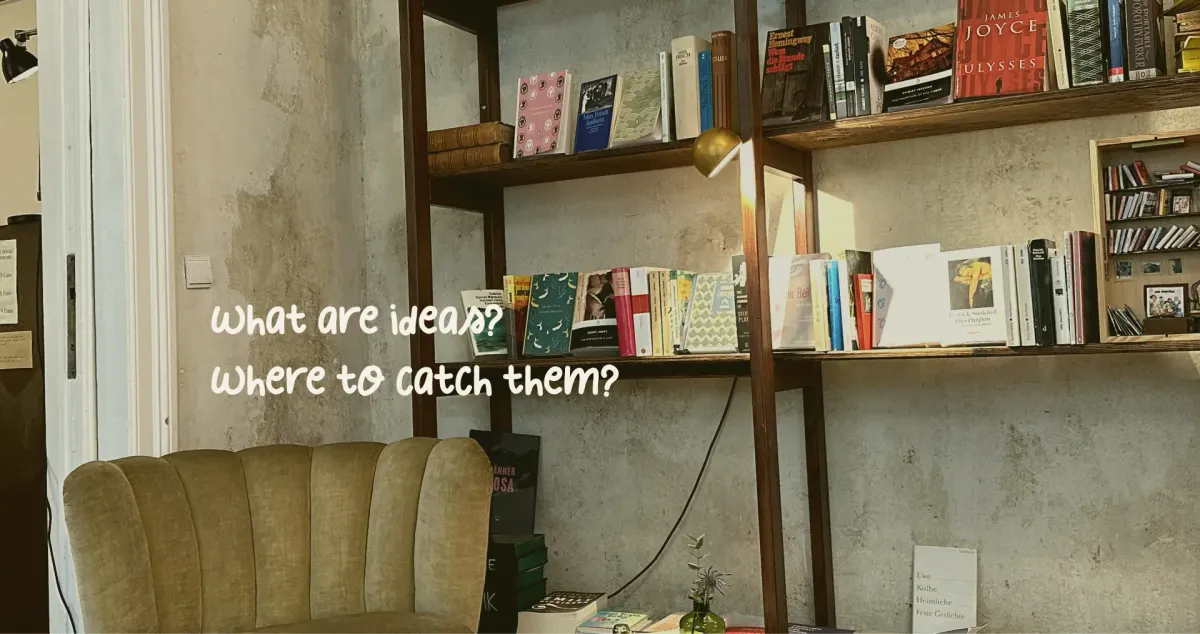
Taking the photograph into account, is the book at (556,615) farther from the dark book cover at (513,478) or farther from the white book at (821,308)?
the white book at (821,308)

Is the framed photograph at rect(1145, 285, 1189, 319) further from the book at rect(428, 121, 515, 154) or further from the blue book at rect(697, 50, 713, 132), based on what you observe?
the book at rect(428, 121, 515, 154)

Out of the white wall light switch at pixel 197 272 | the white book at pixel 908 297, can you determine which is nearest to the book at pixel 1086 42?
the white book at pixel 908 297

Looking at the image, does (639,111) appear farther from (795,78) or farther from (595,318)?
(595,318)

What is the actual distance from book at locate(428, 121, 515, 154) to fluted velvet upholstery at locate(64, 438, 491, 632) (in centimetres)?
92

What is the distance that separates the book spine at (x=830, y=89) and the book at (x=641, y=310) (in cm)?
59

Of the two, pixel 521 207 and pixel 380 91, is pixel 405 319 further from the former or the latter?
pixel 380 91

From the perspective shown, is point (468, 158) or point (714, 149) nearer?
point (714, 149)

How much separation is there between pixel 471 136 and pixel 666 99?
582 millimetres

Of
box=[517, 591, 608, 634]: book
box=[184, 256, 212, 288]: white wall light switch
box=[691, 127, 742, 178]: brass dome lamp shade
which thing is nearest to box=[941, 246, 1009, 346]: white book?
box=[691, 127, 742, 178]: brass dome lamp shade

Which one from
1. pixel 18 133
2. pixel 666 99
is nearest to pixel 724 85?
pixel 666 99

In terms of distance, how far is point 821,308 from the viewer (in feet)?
7.62

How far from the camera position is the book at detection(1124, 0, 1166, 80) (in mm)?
2012

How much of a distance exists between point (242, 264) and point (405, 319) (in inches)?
23.0

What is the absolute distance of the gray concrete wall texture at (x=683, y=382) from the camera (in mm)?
2332
